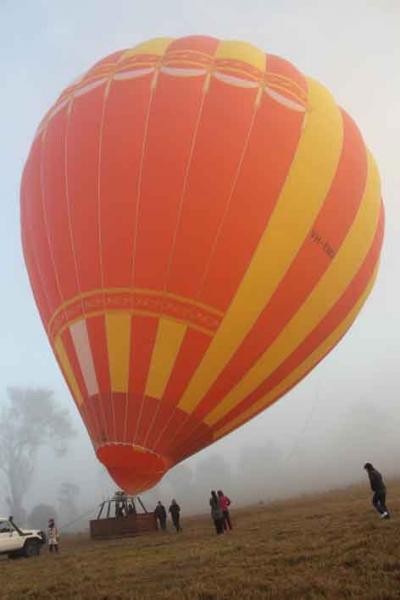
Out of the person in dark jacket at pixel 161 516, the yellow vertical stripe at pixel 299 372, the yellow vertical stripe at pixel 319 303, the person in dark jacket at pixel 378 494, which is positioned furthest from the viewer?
the person in dark jacket at pixel 161 516

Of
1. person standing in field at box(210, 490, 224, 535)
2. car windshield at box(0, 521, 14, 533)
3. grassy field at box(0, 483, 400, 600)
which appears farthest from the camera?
car windshield at box(0, 521, 14, 533)

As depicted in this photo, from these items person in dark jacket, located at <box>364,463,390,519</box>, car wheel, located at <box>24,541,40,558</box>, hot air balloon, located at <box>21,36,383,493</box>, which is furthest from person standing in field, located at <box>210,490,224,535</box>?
car wheel, located at <box>24,541,40,558</box>

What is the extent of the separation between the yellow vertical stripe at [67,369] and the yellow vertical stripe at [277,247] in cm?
315

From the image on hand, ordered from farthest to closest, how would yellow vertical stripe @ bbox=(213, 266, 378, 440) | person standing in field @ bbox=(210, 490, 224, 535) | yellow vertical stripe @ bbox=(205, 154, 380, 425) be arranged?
yellow vertical stripe @ bbox=(213, 266, 378, 440) → person standing in field @ bbox=(210, 490, 224, 535) → yellow vertical stripe @ bbox=(205, 154, 380, 425)

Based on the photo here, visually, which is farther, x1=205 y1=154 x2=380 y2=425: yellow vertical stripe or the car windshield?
the car windshield

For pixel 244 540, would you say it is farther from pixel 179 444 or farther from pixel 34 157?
pixel 34 157

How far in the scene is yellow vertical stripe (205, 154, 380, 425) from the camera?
51.0ft

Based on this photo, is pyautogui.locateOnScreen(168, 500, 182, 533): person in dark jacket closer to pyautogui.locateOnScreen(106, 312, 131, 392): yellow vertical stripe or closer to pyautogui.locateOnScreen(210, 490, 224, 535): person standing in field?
pyautogui.locateOnScreen(210, 490, 224, 535): person standing in field

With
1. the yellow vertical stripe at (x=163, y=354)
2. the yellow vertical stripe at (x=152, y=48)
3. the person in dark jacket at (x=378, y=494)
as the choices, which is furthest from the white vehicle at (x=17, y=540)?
the yellow vertical stripe at (x=152, y=48)

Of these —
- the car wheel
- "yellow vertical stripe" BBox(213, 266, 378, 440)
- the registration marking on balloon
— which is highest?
the registration marking on balloon

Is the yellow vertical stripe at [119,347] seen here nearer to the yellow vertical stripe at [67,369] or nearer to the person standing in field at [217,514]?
the yellow vertical stripe at [67,369]

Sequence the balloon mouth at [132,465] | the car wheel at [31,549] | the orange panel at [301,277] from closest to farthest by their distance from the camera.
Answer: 1. the balloon mouth at [132,465]
2. the orange panel at [301,277]
3. the car wheel at [31,549]

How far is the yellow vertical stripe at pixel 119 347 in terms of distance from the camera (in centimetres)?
1444

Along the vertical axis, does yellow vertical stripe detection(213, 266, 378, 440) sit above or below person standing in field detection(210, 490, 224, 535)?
above
